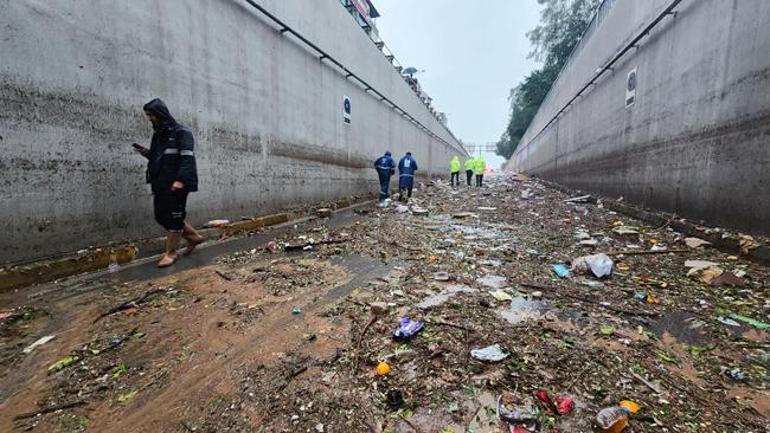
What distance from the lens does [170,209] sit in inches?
125

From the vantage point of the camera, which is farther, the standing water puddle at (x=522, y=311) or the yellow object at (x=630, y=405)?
the standing water puddle at (x=522, y=311)

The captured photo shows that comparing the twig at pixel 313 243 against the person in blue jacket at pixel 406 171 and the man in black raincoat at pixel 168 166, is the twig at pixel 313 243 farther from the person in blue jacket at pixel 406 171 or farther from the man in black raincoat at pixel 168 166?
the person in blue jacket at pixel 406 171

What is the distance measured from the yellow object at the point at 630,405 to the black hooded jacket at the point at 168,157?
347 cm

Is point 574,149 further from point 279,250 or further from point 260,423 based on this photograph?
point 260,423

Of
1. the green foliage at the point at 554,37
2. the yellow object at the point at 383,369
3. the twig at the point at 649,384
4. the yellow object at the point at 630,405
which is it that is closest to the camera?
the yellow object at the point at 630,405

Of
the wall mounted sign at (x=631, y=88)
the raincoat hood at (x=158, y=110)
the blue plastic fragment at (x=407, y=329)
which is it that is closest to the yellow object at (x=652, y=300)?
the blue plastic fragment at (x=407, y=329)

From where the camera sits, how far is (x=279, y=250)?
3.97 metres

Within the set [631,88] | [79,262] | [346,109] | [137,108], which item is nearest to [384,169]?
[346,109]

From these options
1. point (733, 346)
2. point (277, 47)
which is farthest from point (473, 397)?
point (277, 47)

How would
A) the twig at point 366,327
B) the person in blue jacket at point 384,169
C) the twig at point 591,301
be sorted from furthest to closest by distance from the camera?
the person in blue jacket at point 384,169 → the twig at point 591,301 → the twig at point 366,327

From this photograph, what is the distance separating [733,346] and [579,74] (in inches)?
420

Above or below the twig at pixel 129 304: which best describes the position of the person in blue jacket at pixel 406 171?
above

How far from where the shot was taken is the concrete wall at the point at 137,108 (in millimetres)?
2617

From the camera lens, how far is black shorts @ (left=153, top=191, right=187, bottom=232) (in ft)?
10.3
